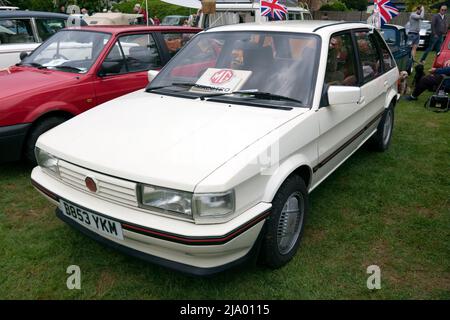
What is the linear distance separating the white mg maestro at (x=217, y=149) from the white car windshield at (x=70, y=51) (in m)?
1.54

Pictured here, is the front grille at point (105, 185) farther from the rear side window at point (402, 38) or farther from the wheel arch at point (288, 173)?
the rear side window at point (402, 38)

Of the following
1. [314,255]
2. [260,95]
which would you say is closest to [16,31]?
[260,95]

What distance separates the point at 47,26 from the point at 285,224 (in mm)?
6527

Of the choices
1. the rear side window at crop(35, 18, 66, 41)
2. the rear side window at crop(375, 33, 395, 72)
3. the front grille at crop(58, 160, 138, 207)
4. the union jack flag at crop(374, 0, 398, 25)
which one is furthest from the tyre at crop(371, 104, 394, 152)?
the rear side window at crop(35, 18, 66, 41)

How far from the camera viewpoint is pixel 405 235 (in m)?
3.20

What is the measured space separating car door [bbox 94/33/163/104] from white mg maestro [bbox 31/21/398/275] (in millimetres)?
1336

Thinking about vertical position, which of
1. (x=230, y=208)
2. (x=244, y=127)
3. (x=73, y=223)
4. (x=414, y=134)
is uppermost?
(x=244, y=127)

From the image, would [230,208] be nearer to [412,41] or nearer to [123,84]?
[123,84]

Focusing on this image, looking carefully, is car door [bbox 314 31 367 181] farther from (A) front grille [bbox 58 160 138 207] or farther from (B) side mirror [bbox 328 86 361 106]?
(A) front grille [bbox 58 160 138 207]

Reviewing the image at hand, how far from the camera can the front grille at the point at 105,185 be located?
2.20 meters

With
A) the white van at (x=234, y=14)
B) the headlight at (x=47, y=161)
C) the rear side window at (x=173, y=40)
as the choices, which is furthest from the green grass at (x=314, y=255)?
the white van at (x=234, y=14)

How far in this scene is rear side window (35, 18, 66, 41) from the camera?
7043 millimetres
